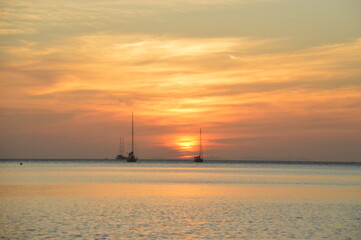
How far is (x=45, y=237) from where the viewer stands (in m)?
34.2

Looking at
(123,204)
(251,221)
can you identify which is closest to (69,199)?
(123,204)

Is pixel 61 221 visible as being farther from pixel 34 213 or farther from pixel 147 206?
pixel 147 206

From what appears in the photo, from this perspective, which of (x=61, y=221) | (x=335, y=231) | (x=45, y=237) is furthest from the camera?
(x=61, y=221)

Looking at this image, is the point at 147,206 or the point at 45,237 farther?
the point at 147,206

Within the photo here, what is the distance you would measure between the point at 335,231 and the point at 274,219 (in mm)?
7179

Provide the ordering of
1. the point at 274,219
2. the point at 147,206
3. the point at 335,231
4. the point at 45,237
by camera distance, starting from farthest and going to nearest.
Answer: the point at 147,206 < the point at 274,219 < the point at 335,231 < the point at 45,237

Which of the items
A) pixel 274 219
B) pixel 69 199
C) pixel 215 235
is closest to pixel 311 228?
pixel 274 219

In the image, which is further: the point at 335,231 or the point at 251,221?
the point at 251,221

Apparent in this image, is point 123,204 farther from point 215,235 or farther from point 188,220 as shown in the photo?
point 215,235

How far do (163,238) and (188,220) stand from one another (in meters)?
9.44

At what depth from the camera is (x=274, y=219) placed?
150 feet

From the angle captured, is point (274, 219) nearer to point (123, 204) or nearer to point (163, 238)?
point (163, 238)

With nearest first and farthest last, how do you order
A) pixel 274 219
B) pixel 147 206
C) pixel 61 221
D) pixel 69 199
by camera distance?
pixel 61 221
pixel 274 219
pixel 147 206
pixel 69 199

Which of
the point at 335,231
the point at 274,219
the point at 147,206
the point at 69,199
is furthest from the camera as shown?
the point at 69,199
